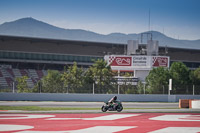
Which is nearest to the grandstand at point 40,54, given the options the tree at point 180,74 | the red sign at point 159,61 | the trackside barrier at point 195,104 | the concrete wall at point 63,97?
the red sign at point 159,61

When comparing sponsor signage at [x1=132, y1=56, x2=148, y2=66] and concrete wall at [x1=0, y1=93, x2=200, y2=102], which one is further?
sponsor signage at [x1=132, y1=56, x2=148, y2=66]

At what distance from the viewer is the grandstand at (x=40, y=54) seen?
7612 centimetres

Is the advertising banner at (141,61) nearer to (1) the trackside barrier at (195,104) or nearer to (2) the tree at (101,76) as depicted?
(2) the tree at (101,76)

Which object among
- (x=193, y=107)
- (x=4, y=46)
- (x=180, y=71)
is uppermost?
(x=4, y=46)

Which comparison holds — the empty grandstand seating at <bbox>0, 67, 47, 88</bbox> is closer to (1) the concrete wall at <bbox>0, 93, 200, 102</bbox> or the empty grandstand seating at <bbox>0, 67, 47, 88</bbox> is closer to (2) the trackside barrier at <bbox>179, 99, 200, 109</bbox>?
(1) the concrete wall at <bbox>0, 93, 200, 102</bbox>

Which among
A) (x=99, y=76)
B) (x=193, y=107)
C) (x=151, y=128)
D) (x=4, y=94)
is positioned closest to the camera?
(x=151, y=128)

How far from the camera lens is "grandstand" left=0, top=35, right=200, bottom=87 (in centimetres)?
7612

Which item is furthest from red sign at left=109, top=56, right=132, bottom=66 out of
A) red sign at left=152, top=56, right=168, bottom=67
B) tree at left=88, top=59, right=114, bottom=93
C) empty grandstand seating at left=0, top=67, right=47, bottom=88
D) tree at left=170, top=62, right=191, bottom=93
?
empty grandstand seating at left=0, top=67, right=47, bottom=88

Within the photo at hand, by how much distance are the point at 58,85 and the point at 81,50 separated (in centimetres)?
4312

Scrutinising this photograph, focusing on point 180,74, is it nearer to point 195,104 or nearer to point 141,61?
point 141,61

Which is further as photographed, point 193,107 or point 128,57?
point 128,57

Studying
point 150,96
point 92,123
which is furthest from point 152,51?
point 92,123

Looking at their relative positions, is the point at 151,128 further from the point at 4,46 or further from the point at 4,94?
the point at 4,46

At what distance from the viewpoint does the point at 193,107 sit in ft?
101
